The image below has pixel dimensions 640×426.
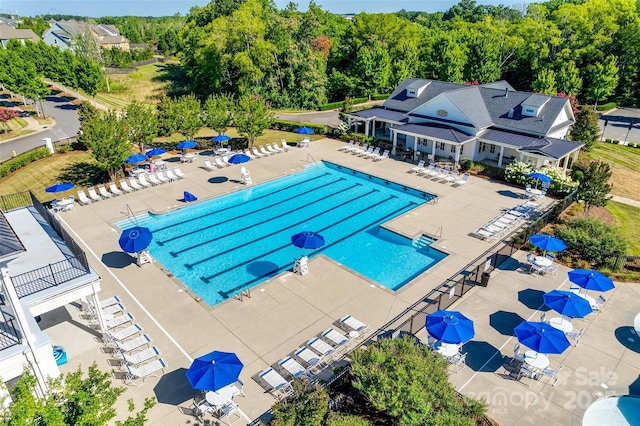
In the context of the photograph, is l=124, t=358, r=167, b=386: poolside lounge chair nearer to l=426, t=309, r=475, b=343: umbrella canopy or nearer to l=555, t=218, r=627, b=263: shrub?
l=426, t=309, r=475, b=343: umbrella canopy

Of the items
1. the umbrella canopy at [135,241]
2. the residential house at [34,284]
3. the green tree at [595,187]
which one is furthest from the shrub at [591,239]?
the residential house at [34,284]

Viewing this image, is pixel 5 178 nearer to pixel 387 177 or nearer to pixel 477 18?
pixel 387 177

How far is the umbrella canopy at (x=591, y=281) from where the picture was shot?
15.8 meters

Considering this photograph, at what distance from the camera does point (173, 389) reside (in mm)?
12930

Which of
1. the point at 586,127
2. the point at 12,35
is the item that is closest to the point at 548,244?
the point at 586,127

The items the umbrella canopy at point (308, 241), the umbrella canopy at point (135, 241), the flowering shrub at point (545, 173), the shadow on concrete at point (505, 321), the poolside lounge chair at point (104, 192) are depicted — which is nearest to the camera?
the shadow on concrete at point (505, 321)

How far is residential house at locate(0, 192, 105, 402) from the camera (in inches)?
409

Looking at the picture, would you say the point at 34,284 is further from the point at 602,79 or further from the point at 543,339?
the point at 602,79

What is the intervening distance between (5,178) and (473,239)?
32.7 m

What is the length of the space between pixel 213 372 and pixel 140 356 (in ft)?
11.5

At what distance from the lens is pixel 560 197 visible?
26281mm

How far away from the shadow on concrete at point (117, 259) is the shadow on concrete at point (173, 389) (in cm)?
816

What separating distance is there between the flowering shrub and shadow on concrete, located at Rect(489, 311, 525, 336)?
13721 millimetres

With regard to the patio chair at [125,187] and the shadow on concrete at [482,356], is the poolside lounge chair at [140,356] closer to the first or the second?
the shadow on concrete at [482,356]
